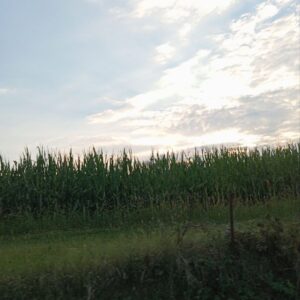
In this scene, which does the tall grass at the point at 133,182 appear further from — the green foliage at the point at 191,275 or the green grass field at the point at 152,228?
the green foliage at the point at 191,275

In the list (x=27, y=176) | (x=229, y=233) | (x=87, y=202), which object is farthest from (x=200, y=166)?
(x=229, y=233)

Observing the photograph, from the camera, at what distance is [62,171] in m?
16.8

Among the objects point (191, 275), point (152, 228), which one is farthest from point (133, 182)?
point (191, 275)

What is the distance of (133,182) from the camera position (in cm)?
1691

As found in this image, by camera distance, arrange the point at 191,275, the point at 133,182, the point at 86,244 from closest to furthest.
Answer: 1. the point at 191,275
2. the point at 86,244
3. the point at 133,182

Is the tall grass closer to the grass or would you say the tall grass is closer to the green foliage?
the grass

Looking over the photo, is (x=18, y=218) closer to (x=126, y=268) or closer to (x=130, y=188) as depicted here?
(x=130, y=188)

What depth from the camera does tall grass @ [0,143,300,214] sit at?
1606 cm

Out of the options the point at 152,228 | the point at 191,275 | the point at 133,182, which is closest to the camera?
the point at 191,275

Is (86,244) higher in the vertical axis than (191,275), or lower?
higher

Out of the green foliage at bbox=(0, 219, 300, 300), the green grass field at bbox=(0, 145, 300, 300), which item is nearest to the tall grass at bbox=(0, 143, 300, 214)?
the green grass field at bbox=(0, 145, 300, 300)

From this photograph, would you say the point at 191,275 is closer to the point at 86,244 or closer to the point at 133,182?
the point at 86,244

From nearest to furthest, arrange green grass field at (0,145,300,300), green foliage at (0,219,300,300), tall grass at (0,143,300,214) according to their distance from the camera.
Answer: green foliage at (0,219,300,300) → green grass field at (0,145,300,300) → tall grass at (0,143,300,214)

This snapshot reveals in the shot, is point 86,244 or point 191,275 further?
point 86,244
